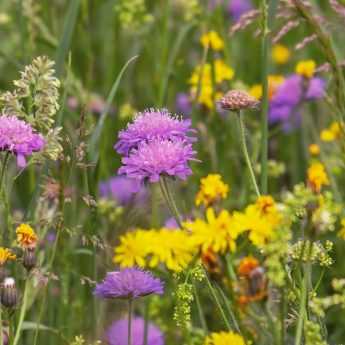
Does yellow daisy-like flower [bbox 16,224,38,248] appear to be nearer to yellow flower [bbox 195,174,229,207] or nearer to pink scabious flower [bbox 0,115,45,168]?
pink scabious flower [bbox 0,115,45,168]

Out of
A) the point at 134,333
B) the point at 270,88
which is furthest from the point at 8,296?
the point at 270,88

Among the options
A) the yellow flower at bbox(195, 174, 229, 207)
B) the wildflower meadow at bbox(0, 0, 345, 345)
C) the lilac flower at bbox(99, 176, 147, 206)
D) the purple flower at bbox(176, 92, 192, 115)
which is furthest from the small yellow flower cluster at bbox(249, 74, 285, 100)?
the yellow flower at bbox(195, 174, 229, 207)

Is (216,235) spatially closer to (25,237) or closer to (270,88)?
(25,237)

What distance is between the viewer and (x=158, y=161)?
113 centimetres

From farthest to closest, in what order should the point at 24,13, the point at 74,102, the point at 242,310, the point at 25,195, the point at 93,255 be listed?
1. the point at 74,102
2. the point at 25,195
3. the point at 24,13
4. the point at 93,255
5. the point at 242,310

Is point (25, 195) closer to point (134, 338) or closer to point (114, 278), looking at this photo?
point (134, 338)

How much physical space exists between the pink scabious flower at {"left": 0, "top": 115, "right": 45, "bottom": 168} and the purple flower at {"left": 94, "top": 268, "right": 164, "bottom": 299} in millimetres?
174

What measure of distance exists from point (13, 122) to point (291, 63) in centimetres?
200

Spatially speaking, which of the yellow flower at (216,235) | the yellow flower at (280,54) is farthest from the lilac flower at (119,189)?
the yellow flower at (216,235)

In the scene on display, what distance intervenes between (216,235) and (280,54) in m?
2.38

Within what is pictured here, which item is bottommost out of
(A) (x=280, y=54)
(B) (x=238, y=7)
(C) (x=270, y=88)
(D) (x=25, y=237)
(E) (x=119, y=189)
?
(D) (x=25, y=237)

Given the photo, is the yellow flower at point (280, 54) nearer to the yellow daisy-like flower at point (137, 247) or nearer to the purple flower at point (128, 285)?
the purple flower at point (128, 285)

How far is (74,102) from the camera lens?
2930mm

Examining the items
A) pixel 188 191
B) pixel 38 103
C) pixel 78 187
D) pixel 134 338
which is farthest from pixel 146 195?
pixel 38 103
